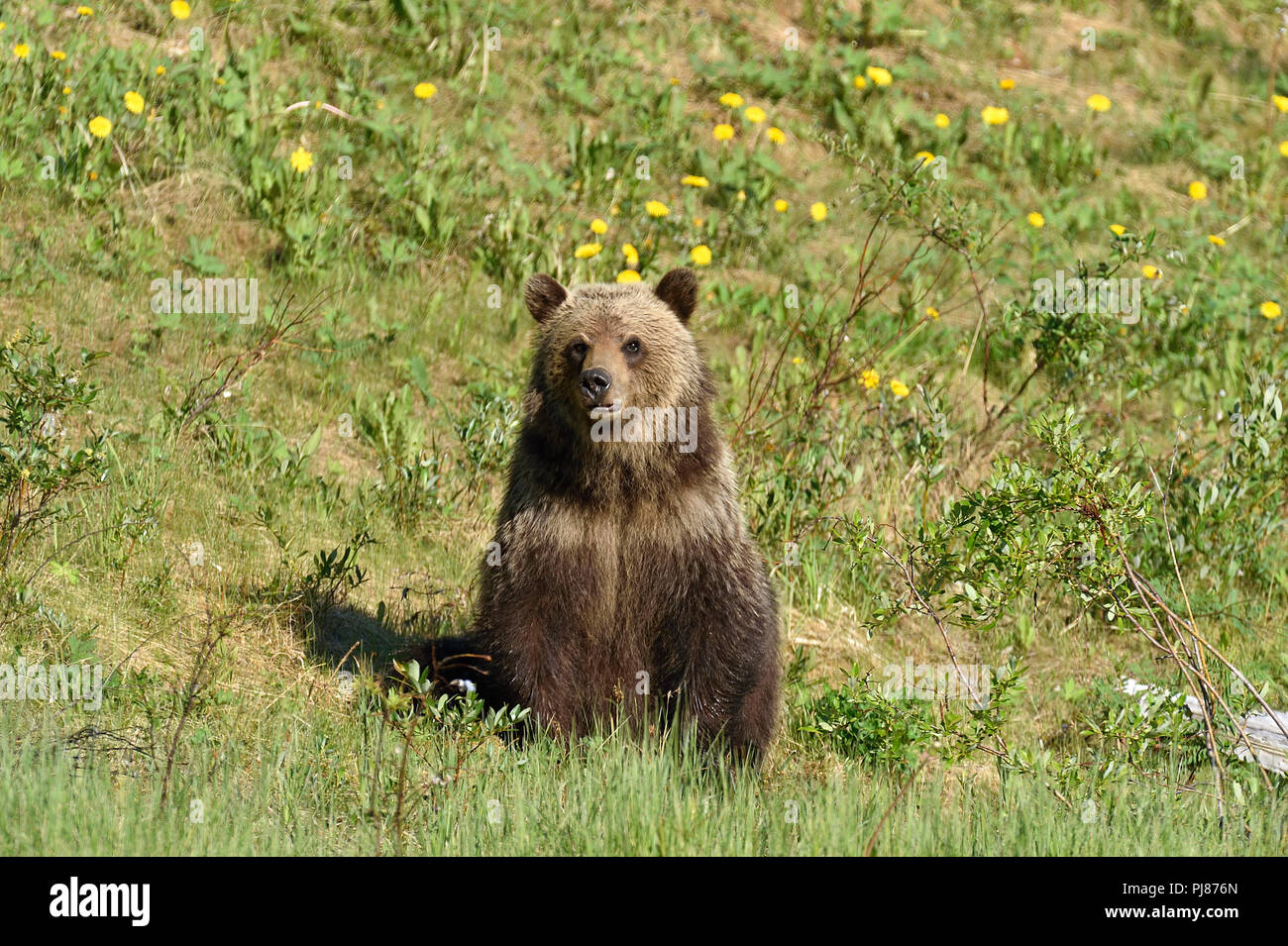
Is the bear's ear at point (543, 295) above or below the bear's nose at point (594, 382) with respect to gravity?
above

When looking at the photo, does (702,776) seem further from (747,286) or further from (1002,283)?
(1002,283)

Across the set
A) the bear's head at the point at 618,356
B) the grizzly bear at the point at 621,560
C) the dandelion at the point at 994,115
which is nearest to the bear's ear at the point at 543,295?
the bear's head at the point at 618,356

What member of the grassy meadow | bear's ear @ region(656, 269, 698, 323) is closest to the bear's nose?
bear's ear @ region(656, 269, 698, 323)

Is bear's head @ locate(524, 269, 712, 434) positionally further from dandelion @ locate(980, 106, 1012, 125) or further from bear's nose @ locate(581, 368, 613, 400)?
dandelion @ locate(980, 106, 1012, 125)

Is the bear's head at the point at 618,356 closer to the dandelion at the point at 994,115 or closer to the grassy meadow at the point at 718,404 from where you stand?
the grassy meadow at the point at 718,404

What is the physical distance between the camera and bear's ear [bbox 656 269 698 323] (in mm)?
6215

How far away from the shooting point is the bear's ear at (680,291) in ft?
20.4

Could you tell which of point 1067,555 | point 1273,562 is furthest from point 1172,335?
point 1067,555

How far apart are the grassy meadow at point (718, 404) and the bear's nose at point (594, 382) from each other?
3.87 feet

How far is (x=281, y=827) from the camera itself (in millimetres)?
4574

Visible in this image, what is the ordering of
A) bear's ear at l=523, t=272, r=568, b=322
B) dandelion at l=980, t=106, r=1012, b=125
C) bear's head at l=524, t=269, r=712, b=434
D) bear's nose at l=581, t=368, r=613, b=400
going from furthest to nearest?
dandelion at l=980, t=106, r=1012, b=125
bear's ear at l=523, t=272, r=568, b=322
bear's head at l=524, t=269, r=712, b=434
bear's nose at l=581, t=368, r=613, b=400

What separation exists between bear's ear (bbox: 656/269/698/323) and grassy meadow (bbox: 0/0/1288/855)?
1.29 m

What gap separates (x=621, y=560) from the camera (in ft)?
19.4

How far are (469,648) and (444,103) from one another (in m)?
6.88
